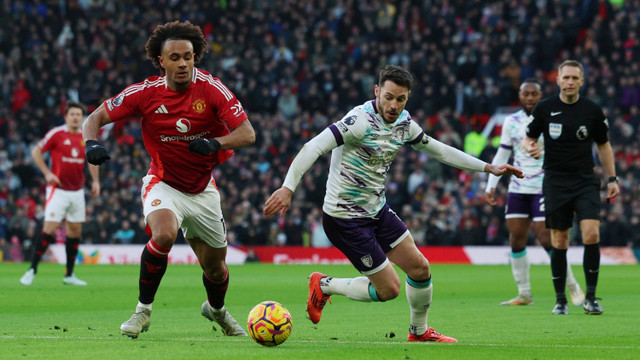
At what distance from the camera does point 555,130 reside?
34.8 ft

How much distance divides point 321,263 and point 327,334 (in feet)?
56.6

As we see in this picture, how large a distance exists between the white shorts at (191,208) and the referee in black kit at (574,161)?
4009 millimetres

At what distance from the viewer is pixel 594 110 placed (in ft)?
34.5

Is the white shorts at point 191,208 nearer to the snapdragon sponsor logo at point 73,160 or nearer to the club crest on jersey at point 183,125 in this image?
the club crest on jersey at point 183,125

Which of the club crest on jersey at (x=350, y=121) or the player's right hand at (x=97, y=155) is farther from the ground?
the club crest on jersey at (x=350, y=121)

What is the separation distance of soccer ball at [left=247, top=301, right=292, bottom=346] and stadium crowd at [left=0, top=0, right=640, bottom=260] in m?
18.4

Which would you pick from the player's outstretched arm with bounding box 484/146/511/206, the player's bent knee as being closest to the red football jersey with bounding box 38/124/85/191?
the player's outstretched arm with bounding box 484/146/511/206

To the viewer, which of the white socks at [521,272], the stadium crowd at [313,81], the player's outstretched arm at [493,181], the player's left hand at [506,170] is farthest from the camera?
the stadium crowd at [313,81]

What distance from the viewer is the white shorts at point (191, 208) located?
766 cm

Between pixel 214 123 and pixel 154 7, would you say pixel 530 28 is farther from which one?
pixel 214 123

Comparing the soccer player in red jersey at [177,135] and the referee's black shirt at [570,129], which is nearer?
the soccer player in red jersey at [177,135]

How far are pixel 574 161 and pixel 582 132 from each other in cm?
33

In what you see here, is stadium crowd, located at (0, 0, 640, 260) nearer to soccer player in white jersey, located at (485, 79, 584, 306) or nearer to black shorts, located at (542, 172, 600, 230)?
soccer player in white jersey, located at (485, 79, 584, 306)

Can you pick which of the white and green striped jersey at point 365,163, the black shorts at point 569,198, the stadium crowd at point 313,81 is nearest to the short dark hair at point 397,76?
the white and green striped jersey at point 365,163
